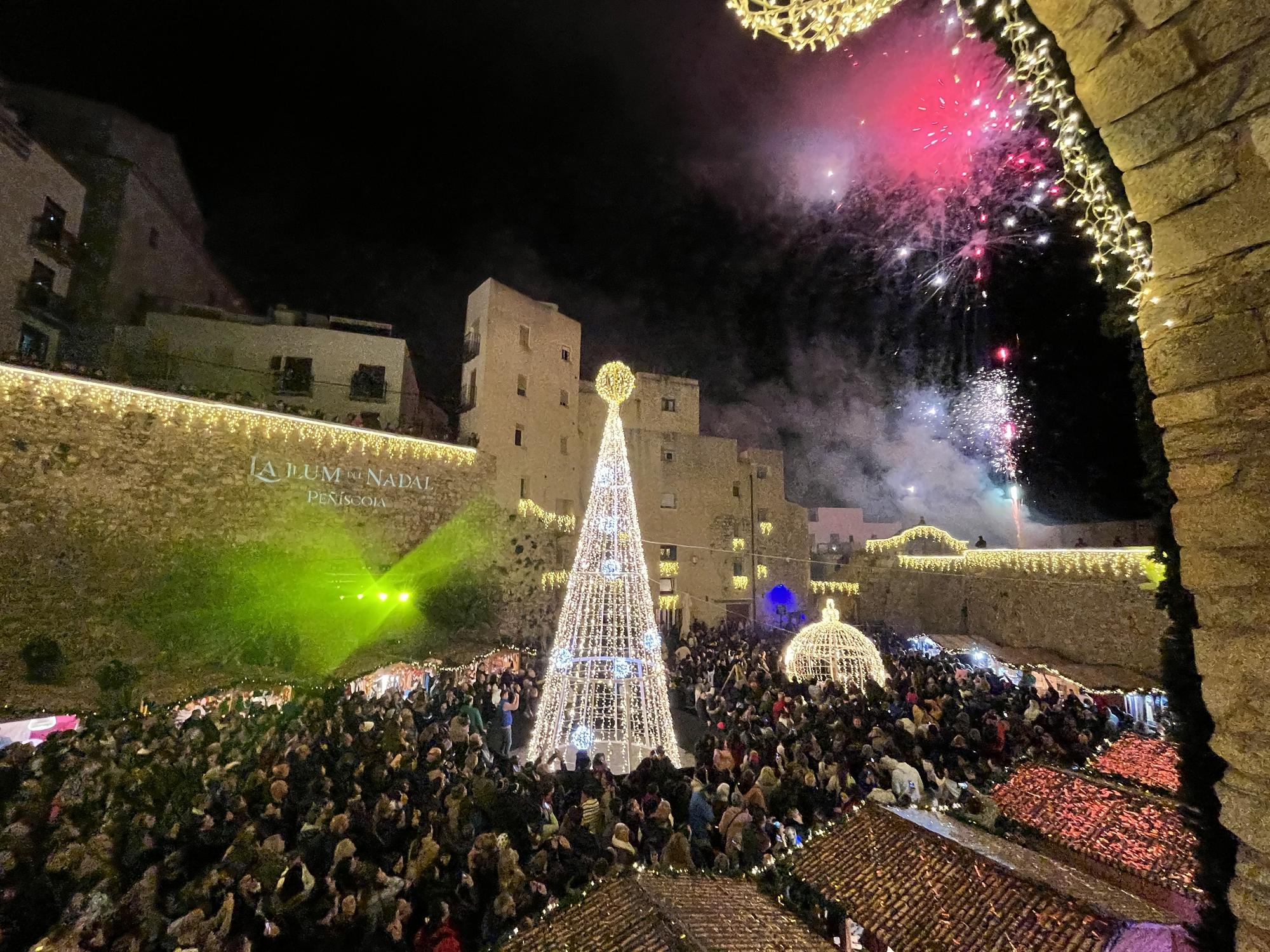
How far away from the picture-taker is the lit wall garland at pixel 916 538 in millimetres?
26127

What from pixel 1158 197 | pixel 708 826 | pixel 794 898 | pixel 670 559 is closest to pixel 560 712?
pixel 708 826

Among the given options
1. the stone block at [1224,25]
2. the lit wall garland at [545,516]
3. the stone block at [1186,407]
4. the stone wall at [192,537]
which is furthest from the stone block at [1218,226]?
the lit wall garland at [545,516]

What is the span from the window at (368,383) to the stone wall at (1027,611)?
24.0 metres

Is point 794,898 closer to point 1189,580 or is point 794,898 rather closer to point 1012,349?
point 1189,580

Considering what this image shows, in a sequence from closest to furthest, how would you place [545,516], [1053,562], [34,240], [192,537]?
[192,537] → [34,240] → [1053,562] → [545,516]

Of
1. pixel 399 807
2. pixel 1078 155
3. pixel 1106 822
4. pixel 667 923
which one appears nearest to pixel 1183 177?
pixel 1078 155

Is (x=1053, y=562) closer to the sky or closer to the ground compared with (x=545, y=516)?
closer to the ground

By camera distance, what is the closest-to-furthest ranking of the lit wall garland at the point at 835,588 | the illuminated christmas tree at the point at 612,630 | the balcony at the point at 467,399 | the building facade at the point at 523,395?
1. the illuminated christmas tree at the point at 612,630
2. the building facade at the point at 523,395
3. the balcony at the point at 467,399
4. the lit wall garland at the point at 835,588

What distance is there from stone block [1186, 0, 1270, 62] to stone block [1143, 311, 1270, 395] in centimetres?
98

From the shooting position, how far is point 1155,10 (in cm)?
216

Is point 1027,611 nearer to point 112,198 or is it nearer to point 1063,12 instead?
point 1063,12

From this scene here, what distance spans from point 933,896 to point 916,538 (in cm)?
2543

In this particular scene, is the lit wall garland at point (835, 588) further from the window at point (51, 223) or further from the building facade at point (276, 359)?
the window at point (51, 223)

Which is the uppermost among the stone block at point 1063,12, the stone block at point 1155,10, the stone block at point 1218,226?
the stone block at point 1063,12
